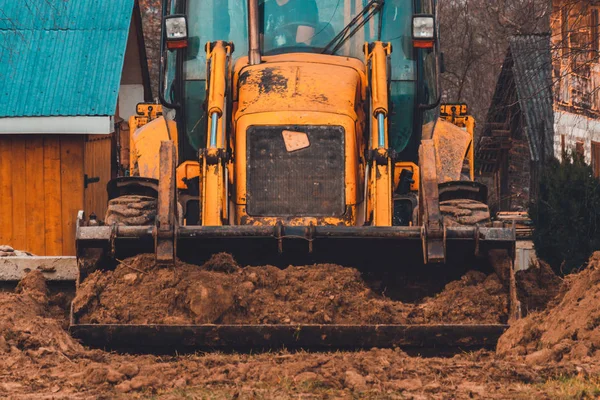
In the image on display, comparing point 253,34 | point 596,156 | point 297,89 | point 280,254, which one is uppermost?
point 596,156

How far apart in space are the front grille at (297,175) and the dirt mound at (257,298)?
2.41 ft

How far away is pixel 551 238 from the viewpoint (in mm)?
18797

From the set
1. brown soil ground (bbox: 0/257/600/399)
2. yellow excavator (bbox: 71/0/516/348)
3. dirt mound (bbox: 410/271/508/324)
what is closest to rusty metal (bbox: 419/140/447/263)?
yellow excavator (bbox: 71/0/516/348)

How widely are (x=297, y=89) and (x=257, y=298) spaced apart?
6.19 ft

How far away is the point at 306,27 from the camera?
10.4 m

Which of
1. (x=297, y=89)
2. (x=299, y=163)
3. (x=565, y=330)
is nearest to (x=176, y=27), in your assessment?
(x=297, y=89)

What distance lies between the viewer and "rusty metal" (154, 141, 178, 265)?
858 cm

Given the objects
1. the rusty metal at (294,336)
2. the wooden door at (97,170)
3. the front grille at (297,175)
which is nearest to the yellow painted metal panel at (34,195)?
the wooden door at (97,170)

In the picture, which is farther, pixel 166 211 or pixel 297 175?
pixel 297 175

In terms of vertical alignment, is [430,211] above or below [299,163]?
below

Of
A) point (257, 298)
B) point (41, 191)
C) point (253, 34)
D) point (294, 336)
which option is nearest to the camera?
point (294, 336)

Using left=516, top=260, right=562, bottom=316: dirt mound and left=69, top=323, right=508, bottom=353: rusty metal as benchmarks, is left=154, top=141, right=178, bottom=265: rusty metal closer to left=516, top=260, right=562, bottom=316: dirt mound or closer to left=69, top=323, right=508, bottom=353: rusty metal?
left=69, top=323, right=508, bottom=353: rusty metal

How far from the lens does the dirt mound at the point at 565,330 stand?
746 centimetres

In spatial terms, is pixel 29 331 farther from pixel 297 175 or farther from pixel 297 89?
pixel 297 89
